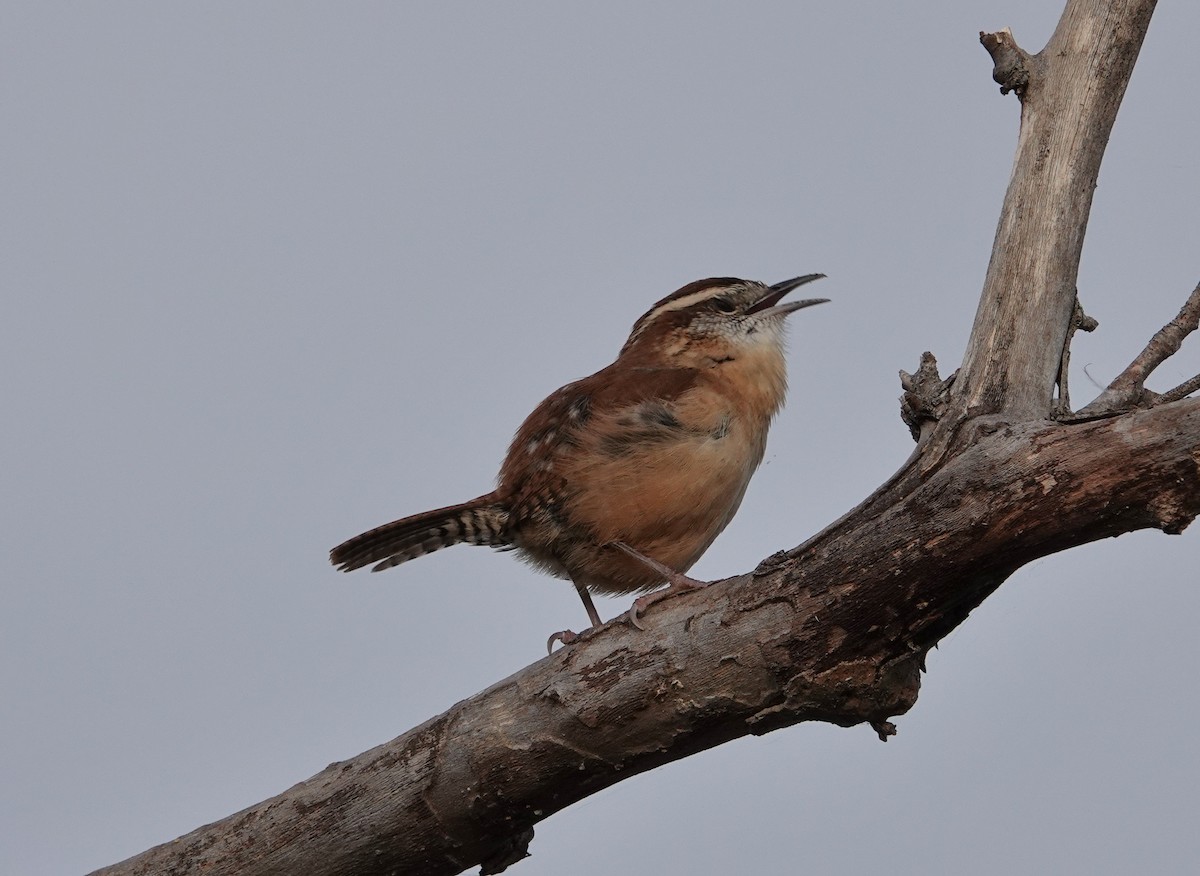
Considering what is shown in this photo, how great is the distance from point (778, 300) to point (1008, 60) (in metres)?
2.27

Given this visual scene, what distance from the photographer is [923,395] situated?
4.69 meters

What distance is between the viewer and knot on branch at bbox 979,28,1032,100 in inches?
202

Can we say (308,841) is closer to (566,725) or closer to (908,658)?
(566,725)

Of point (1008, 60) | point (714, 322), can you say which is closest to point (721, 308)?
point (714, 322)

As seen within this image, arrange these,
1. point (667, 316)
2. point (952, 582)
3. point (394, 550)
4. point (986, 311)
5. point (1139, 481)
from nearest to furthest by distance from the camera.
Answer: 1. point (1139, 481)
2. point (952, 582)
3. point (986, 311)
4. point (394, 550)
5. point (667, 316)

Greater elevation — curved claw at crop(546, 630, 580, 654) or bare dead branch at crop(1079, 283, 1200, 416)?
curved claw at crop(546, 630, 580, 654)

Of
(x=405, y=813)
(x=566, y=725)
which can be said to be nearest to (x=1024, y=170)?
(x=566, y=725)

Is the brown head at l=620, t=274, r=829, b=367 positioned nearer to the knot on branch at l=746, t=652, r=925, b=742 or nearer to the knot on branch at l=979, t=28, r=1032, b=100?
the knot on branch at l=979, t=28, r=1032, b=100

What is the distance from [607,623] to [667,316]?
282 centimetres

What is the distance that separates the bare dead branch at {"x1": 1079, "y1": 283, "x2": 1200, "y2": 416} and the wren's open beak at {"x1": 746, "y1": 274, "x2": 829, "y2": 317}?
2.71 meters

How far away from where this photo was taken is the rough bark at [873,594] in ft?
12.4

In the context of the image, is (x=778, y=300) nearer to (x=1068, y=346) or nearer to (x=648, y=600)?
(x=1068, y=346)

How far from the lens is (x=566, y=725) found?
4.43m

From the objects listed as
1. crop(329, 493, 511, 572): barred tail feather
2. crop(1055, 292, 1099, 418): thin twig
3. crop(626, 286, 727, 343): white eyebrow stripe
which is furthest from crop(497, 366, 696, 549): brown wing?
crop(1055, 292, 1099, 418): thin twig
